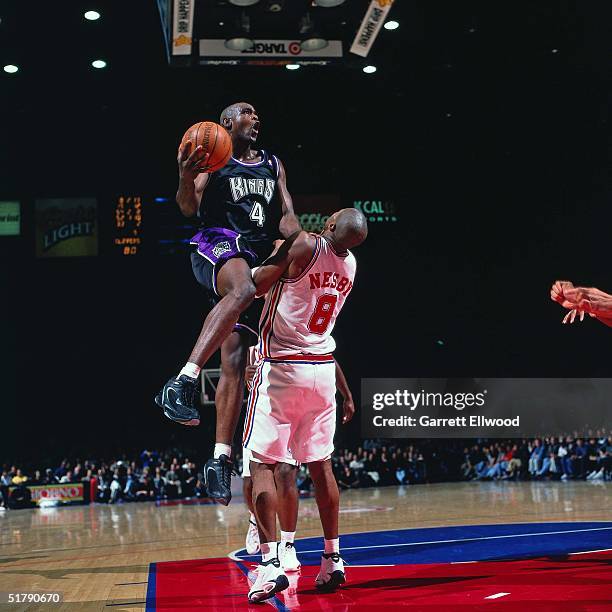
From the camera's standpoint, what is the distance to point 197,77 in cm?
1557

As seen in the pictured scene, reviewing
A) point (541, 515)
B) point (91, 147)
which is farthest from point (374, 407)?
point (91, 147)

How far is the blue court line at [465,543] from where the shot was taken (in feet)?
18.1

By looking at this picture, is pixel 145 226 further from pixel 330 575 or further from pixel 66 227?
pixel 330 575

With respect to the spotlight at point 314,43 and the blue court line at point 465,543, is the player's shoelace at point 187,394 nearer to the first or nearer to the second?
the blue court line at point 465,543

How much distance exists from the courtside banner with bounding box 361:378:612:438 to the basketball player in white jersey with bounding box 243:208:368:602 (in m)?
12.1

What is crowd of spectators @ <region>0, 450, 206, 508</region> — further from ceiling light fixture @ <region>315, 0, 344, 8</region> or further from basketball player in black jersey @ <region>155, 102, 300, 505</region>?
basketball player in black jersey @ <region>155, 102, 300, 505</region>

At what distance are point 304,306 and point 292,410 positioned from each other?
1.90ft

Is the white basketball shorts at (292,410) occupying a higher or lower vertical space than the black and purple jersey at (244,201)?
lower

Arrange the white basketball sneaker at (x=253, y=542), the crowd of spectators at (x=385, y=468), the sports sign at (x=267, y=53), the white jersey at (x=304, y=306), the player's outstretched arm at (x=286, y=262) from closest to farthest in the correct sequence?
the player's outstretched arm at (x=286, y=262)
the white jersey at (x=304, y=306)
the white basketball sneaker at (x=253, y=542)
the sports sign at (x=267, y=53)
the crowd of spectators at (x=385, y=468)

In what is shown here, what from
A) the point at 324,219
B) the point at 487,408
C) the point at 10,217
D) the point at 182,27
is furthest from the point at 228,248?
the point at 10,217

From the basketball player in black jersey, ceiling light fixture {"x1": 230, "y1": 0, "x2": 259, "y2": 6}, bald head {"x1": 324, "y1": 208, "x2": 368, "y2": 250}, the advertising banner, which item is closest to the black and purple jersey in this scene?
the basketball player in black jersey

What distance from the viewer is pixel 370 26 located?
9.72 meters

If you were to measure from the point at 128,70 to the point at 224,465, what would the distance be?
1256 cm

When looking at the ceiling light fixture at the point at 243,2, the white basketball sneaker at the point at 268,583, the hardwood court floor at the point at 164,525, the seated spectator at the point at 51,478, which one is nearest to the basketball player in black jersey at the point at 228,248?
the white basketball sneaker at the point at 268,583
